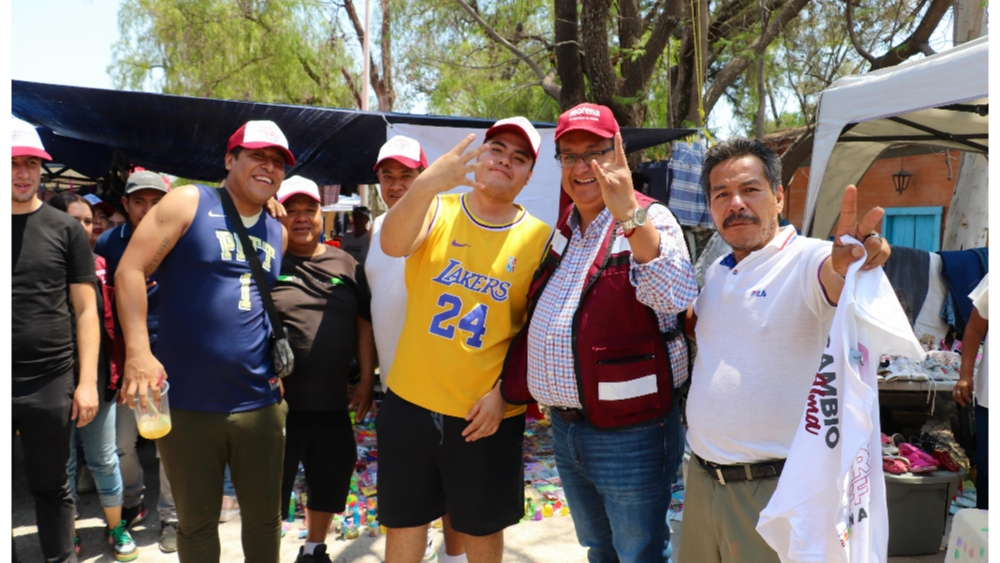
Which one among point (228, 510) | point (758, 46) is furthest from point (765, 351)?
point (758, 46)

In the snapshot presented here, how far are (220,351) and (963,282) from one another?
18.5ft

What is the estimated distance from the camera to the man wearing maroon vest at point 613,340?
203 centimetres

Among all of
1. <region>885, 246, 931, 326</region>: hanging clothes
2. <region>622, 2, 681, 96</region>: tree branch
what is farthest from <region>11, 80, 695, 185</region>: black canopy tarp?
<region>885, 246, 931, 326</region>: hanging clothes

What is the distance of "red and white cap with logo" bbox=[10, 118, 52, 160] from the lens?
2.79 meters

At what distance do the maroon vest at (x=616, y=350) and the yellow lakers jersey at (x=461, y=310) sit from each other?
363 mm

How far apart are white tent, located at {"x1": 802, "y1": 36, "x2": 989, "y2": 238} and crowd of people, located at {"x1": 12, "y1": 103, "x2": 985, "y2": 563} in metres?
2.30

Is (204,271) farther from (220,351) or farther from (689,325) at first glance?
(689,325)

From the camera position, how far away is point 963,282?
5508mm

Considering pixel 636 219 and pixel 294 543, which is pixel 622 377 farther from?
pixel 294 543

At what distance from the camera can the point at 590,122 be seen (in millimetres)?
2215

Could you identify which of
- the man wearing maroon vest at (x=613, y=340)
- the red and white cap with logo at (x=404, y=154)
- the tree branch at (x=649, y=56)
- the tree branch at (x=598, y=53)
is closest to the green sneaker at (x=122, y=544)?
the red and white cap with logo at (x=404, y=154)

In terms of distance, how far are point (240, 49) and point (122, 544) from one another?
15.2 metres

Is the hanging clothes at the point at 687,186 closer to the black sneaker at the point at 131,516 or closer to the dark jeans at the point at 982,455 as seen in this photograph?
the dark jeans at the point at 982,455

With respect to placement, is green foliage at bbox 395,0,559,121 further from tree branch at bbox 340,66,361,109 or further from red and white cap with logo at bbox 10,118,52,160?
red and white cap with logo at bbox 10,118,52,160
